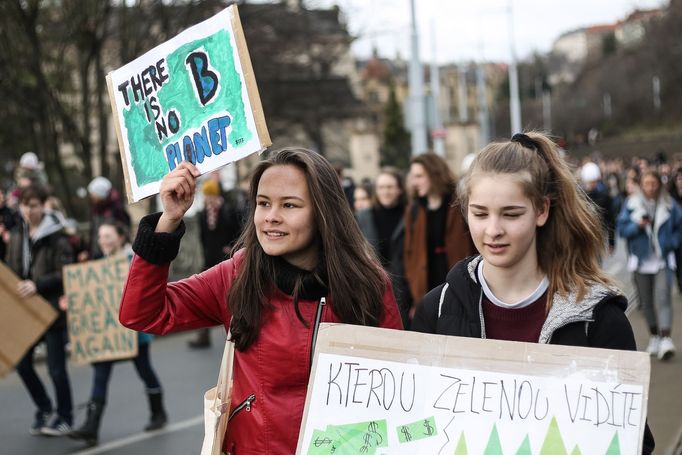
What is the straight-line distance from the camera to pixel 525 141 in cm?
291

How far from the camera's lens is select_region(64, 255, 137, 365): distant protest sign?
7336mm

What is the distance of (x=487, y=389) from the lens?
250 centimetres

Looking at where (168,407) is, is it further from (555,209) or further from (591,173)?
(591,173)

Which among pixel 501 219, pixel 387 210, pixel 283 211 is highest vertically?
pixel 387 210

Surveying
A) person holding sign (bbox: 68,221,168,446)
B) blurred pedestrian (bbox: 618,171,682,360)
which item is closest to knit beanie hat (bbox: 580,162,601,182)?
blurred pedestrian (bbox: 618,171,682,360)

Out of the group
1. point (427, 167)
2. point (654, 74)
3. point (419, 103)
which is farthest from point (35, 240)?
point (654, 74)

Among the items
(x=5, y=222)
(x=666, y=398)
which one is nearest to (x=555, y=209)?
(x=666, y=398)

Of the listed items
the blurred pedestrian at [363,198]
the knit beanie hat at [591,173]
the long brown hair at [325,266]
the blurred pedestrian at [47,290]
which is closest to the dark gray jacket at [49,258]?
the blurred pedestrian at [47,290]

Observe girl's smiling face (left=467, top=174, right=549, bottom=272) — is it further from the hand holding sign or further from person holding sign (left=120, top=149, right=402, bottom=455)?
the hand holding sign

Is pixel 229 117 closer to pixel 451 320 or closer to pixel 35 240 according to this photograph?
pixel 451 320

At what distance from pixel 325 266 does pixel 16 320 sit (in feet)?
15.6

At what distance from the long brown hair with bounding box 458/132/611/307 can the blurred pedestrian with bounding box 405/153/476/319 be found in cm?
448

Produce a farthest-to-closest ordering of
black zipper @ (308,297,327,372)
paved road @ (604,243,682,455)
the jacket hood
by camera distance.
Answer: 1. paved road @ (604,243,682,455)
2. black zipper @ (308,297,327,372)
3. the jacket hood

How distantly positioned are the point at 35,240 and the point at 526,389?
5.95m
